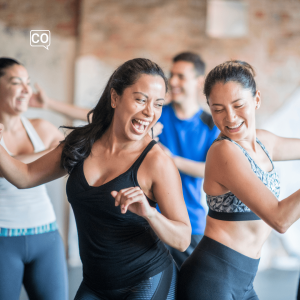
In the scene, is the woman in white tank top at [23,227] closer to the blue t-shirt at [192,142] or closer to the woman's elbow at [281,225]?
the blue t-shirt at [192,142]

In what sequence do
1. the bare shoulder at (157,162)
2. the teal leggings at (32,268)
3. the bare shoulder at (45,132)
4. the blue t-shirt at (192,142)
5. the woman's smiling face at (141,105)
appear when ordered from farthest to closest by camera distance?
the blue t-shirt at (192,142) < the bare shoulder at (45,132) < the teal leggings at (32,268) < the woman's smiling face at (141,105) < the bare shoulder at (157,162)

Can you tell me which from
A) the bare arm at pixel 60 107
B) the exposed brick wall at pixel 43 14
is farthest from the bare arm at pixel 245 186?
the exposed brick wall at pixel 43 14

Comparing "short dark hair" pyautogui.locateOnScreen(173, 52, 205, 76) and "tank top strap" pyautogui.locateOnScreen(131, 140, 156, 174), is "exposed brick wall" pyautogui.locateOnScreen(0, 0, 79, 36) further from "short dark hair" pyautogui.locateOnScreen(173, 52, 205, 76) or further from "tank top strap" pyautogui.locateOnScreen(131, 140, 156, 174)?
"tank top strap" pyautogui.locateOnScreen(131, 140, 156, 174)

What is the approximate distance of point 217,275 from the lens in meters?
1.32

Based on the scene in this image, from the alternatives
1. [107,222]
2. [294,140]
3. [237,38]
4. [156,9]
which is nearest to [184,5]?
[156,9]

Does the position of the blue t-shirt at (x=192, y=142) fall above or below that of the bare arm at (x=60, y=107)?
below

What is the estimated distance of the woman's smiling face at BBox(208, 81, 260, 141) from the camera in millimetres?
1376

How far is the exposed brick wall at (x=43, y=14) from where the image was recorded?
3.76m

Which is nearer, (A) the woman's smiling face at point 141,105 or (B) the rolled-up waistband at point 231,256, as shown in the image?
(B) the rolled-up waistband at point 231,256

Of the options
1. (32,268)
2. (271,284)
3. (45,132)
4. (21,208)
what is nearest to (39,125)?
(45,132)

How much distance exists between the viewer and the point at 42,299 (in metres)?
1.83

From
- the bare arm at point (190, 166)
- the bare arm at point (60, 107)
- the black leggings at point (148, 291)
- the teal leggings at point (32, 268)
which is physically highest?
the bare arm at point (60, 107)

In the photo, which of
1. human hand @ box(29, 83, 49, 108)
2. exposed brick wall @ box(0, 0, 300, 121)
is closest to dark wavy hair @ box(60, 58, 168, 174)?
human hand @ box(29, 83, 49, 108)

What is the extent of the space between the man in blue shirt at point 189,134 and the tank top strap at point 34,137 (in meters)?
0.80
